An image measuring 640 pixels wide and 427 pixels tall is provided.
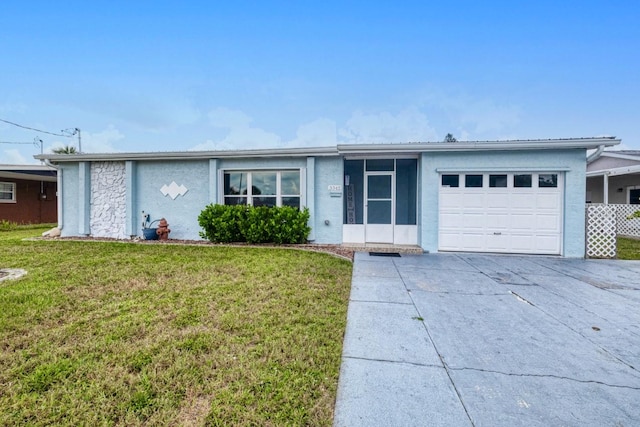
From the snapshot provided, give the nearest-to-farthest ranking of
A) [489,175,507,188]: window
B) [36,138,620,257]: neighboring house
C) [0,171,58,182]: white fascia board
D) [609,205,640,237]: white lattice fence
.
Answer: [36,138,620,257]: neighboring house → [489,175,507,188]: window → [609,205,640,237]: white lattice fence → [0,171,58,182]: white fascia board

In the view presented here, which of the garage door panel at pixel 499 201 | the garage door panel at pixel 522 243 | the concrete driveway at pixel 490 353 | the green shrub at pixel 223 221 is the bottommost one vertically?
the concrete driveway at pixel 490 353

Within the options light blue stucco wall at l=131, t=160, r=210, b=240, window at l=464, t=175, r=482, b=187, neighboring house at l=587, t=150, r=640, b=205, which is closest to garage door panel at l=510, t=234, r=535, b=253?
window at l=464, t=175, r=482, b=187

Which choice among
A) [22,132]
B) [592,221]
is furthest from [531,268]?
[22,132]

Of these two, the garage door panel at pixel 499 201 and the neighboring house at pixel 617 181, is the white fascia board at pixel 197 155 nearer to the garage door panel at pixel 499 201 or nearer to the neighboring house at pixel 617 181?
the garage door panel at pixel 499 201

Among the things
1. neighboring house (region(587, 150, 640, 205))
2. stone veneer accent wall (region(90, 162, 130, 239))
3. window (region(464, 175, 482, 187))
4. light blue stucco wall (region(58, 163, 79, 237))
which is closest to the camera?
window (region(464, 175, 482, 187))

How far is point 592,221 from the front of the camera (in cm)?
771

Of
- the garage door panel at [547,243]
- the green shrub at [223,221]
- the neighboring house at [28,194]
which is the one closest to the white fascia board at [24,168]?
the neighboring house at [28,194]

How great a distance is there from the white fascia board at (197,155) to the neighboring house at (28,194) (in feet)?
24.8

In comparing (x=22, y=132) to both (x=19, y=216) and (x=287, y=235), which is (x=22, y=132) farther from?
(x=287, y=235)

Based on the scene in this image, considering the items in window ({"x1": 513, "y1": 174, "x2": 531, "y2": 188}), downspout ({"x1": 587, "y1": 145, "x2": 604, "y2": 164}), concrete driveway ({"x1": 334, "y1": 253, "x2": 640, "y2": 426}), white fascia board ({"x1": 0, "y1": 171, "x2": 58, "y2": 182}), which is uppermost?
white fascia board ({"x1": 0, "y1": 171, "x2": 58, "y2": 182})

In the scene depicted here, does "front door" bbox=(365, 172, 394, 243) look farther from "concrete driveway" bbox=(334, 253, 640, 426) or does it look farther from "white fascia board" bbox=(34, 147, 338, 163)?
"concrete driveway" bbox=(334, 253, 640, 426)

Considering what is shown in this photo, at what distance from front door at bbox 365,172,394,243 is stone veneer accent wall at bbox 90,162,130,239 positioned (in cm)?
829

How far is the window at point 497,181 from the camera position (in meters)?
7.99

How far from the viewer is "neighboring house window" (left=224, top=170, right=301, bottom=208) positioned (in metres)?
9.31
